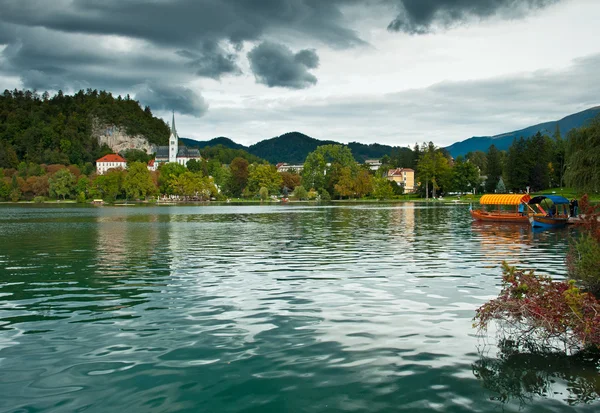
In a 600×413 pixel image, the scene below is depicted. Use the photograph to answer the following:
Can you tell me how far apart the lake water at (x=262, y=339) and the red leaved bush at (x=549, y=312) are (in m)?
0.78

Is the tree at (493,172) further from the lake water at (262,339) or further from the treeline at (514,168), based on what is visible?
the lake water at (262,339)

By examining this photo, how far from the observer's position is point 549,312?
1009 centimetres

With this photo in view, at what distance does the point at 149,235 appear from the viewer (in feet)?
144

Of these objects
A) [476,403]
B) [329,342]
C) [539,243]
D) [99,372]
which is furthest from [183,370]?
[539,243]

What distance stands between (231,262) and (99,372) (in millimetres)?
16382

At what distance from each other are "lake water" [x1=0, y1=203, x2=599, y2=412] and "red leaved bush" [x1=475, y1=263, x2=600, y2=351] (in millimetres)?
784

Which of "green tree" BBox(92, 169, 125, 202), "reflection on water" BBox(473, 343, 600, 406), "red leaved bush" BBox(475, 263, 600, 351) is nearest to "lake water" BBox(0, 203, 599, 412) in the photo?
"reflection on water" BBox(473, 343, 600, 406)

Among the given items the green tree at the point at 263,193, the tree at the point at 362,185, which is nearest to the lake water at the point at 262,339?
the tree at the point at 362,185

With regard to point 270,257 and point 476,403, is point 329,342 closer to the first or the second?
point 476,403

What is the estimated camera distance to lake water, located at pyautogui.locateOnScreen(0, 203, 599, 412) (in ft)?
28.3

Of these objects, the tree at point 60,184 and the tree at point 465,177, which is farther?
the tree at point 60,184

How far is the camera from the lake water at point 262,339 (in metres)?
8.64

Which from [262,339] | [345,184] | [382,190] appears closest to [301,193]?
[345,184]

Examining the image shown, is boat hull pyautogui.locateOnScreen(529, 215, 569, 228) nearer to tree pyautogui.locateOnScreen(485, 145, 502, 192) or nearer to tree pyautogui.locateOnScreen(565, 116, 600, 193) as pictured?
tree pyautogui.locateOnScreen(565, 116, 600, 193)
